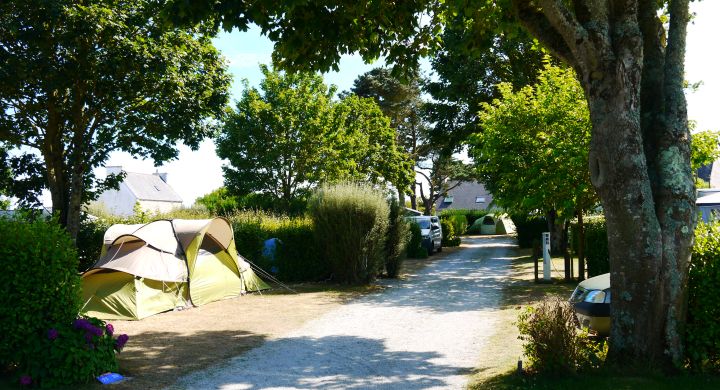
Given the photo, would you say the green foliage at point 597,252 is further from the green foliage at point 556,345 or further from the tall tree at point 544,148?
the green foliage at point 556,345

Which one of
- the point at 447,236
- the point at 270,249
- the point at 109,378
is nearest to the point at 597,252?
the point at 270,249

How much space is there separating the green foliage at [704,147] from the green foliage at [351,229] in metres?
7.93

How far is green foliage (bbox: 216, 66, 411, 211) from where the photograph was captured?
96.2 feet

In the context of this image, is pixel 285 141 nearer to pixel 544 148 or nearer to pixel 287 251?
pixel 287 251

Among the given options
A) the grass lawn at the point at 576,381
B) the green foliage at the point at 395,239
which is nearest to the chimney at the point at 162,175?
the green foliage at the point at 395,239

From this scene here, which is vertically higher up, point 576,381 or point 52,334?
point 52,334

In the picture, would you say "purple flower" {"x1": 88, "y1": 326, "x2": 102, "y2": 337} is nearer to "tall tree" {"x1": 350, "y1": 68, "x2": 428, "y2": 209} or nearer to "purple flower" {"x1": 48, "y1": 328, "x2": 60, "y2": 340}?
"purple flower" {"x1": 48, "y1": 328, "x2": 60, "y2": 340}

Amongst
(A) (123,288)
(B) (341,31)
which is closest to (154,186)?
(A) (123,288)

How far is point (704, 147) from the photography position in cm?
1397

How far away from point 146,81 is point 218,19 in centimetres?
947

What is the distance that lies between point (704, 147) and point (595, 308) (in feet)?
27.5

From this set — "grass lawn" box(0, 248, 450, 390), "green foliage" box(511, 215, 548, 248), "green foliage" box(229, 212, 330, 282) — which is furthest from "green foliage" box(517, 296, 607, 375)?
"green foliage" box(511, 215, 548, 248)

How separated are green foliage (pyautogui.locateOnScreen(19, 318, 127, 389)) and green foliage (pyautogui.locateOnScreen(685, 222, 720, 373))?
21.1ft

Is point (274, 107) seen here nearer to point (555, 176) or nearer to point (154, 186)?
point (555, 176)
